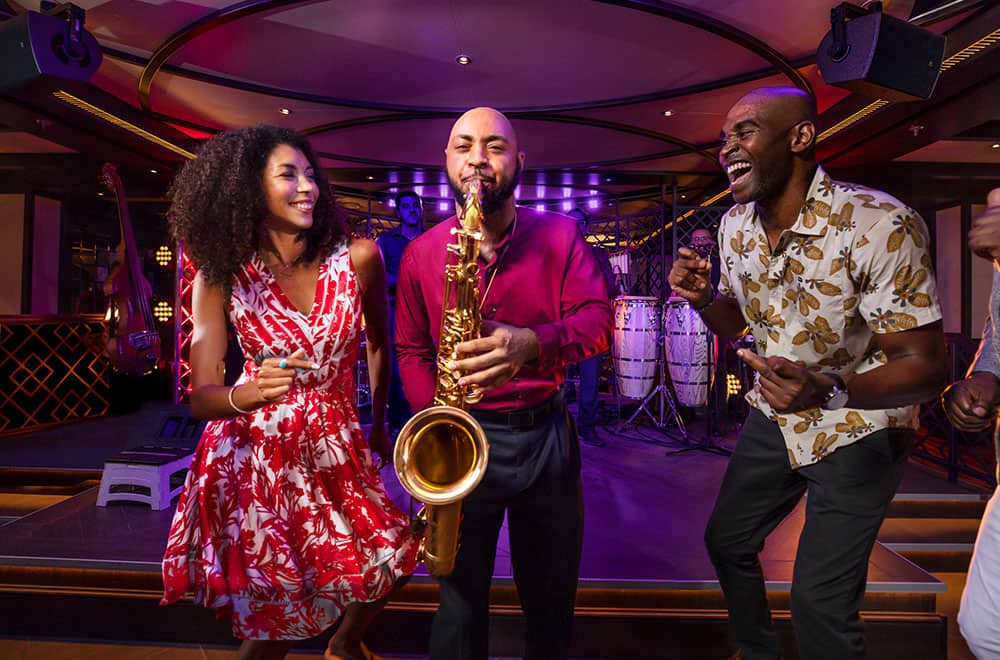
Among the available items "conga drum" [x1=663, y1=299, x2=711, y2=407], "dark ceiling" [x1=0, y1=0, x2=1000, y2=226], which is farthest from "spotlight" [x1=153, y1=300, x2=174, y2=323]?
"conga drum" [x1=663, y1=299, x2=711, y2=407]

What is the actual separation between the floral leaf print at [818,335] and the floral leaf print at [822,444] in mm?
284

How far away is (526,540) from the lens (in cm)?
186

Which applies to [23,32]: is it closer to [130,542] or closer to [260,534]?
[130,542]

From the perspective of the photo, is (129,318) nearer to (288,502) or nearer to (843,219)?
(288,502)

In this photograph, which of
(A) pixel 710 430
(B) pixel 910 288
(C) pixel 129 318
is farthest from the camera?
(A) pixel 710 430

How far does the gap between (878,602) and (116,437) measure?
7640 millimetres

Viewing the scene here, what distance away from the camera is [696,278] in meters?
2.00

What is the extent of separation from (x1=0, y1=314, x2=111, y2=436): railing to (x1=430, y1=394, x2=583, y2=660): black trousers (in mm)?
7683

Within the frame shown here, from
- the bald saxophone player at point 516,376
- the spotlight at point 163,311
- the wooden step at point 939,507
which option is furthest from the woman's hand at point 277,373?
the spotlight at point 163,311

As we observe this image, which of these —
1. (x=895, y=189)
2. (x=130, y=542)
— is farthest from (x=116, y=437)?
(x=895, y=189)

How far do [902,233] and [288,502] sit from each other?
2085mm

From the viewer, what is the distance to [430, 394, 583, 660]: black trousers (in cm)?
177

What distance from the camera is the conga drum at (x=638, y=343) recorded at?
6594mm

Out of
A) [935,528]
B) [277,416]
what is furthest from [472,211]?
[935,528]
